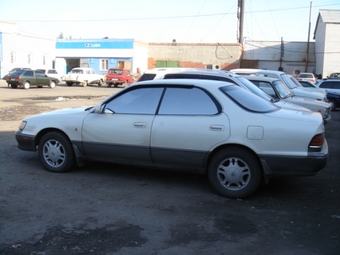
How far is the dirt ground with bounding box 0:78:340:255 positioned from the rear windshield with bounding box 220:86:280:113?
3.96 ft

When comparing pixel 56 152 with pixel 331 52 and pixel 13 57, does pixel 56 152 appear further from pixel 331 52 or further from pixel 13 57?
pixel 13 57

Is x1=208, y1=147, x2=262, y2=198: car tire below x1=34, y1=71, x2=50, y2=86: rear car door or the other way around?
below

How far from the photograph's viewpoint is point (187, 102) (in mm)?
5812

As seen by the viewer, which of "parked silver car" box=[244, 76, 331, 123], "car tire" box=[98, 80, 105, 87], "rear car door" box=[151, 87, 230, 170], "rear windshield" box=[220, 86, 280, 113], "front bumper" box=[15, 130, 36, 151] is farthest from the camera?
"car tire" box=[98, 80, 105, 87]

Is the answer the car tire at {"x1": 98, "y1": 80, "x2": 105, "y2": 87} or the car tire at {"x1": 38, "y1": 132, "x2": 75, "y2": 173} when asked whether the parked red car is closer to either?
the car tire at {"x1": 98, "y1": 80, "x2": 105, "y2": 87}

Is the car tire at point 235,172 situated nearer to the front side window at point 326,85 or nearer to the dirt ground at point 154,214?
the dirt ground at point 154,214

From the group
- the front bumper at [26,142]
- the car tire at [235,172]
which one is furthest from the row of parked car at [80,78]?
the car tire at [235,172]

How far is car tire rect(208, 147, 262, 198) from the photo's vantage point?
211 inches

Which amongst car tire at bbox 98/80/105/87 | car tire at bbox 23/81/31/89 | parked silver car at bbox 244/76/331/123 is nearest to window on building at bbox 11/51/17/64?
car tire at bbox 98/80/105/87

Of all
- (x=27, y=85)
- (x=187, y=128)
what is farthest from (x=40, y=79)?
(x=187, y=128)

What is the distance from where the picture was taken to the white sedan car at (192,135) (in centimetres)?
522

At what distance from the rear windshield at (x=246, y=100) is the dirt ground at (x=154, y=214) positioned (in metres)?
1.21

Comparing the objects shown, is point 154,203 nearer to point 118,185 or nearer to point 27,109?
point 118,185

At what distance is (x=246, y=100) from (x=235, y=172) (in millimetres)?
1096
